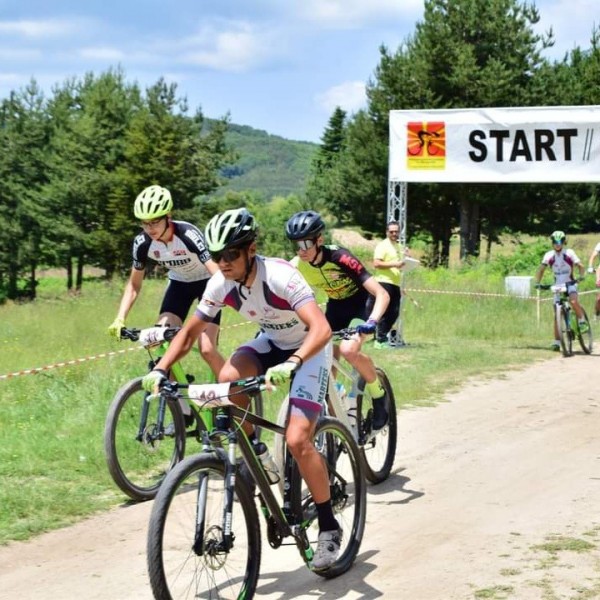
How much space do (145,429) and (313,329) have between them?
2.87 metres

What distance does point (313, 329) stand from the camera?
522 cm

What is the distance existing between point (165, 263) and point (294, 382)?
124 inches

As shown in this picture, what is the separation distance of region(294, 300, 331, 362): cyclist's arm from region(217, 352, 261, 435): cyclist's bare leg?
55cm

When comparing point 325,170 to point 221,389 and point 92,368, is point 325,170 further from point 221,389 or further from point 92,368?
point 221,389

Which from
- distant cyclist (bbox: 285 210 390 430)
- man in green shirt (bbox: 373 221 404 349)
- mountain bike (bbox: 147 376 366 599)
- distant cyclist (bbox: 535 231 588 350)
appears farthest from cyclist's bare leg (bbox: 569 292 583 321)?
mountain bike (bbox: 147 376 366 599)

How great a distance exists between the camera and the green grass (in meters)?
7.64

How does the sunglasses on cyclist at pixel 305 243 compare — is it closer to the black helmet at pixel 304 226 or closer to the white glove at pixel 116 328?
the black helmet at pixel 304 226

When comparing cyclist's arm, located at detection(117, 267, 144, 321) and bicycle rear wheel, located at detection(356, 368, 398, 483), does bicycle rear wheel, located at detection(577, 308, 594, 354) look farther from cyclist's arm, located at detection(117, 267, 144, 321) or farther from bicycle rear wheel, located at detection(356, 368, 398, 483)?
cyclist's arm, located at detection(117, 267, 144, 321)

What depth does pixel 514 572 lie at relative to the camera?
5684 mm

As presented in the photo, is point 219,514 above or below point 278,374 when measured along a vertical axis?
below

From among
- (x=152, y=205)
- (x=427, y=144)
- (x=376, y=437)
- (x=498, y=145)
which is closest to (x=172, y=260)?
(x=152, y=205)

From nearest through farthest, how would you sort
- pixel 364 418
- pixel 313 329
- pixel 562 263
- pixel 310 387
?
pixel 313 329, pixel 310 387, pixel 364 418, pixel 562 263

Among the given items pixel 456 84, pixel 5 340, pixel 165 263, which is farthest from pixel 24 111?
pixel 165 263

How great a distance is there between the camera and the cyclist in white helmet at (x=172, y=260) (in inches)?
306
